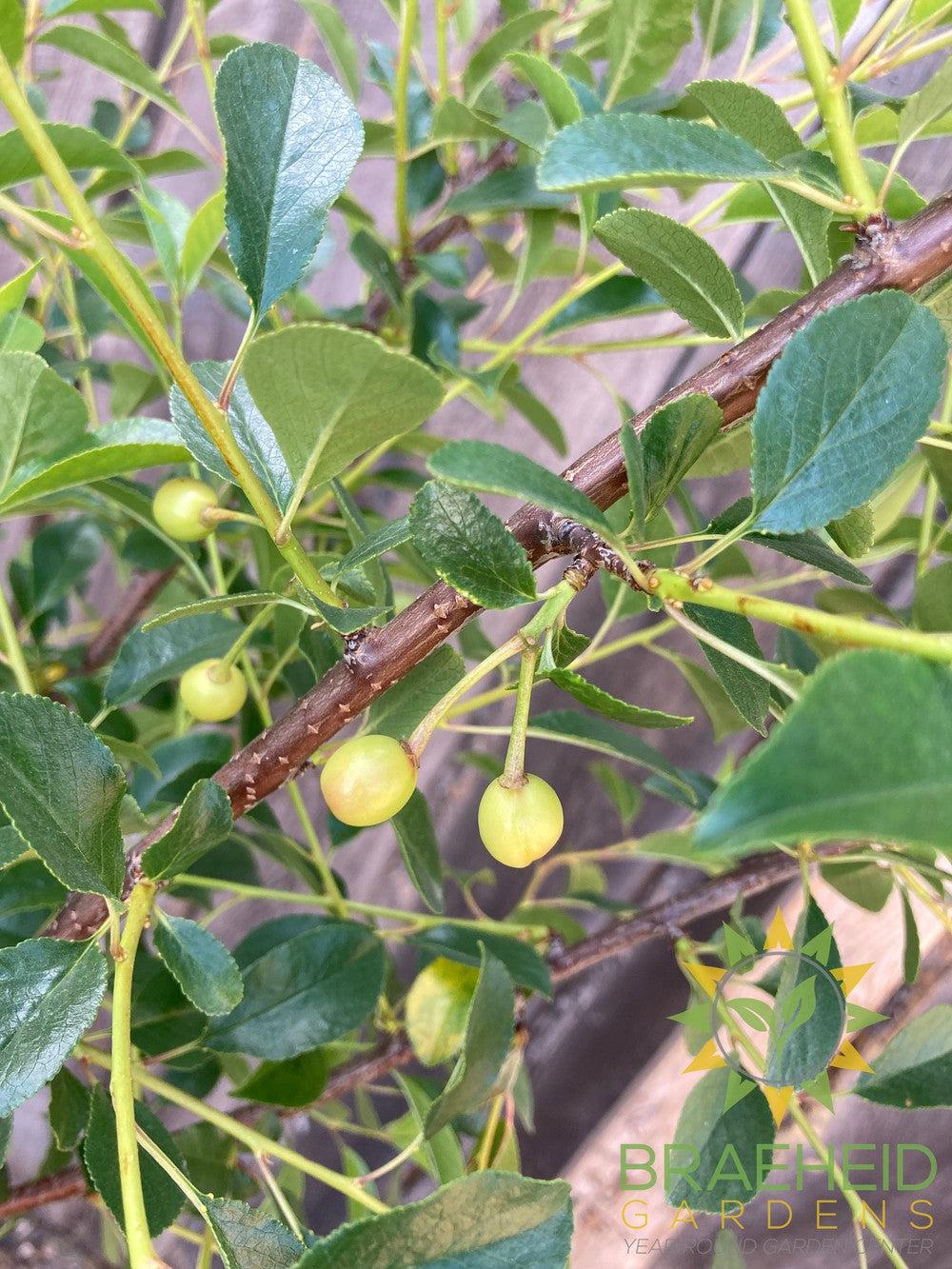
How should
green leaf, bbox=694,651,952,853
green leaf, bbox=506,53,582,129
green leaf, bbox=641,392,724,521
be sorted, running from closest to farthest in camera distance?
green leaf, bbox=694,651,952,853
green leaf, bbox=641,392,724,521
green leaf, bbox=506,53,582,129

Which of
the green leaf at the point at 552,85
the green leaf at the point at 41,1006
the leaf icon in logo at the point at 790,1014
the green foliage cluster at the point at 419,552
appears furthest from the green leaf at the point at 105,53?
the leaf icon in logo at the point at 790,1014

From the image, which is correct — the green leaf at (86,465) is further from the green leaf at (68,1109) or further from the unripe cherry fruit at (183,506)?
the green leaf at (68,1109)

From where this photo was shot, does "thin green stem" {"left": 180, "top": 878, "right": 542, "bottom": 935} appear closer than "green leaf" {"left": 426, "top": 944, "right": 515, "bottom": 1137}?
No

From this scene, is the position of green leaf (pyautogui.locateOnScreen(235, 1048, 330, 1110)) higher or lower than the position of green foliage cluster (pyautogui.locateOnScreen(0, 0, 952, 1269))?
lower

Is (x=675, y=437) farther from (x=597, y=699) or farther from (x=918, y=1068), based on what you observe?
(x=918, y=1068)

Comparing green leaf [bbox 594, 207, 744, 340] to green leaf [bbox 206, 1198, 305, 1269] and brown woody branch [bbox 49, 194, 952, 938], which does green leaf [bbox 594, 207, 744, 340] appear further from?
green leaf [bbox 206, 1198, 305, 1269]

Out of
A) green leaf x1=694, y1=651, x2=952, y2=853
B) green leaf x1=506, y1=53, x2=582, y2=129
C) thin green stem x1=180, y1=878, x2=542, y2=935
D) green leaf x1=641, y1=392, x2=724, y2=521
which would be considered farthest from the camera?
thin green stem x1=180, y1=878, x2=542, y2=935

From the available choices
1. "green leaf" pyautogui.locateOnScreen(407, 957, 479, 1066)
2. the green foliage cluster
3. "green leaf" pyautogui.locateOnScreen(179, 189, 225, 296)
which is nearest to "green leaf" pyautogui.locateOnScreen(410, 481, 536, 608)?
the green foliage cluster

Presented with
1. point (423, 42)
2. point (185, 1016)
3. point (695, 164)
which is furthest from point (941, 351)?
point (423, 42)
